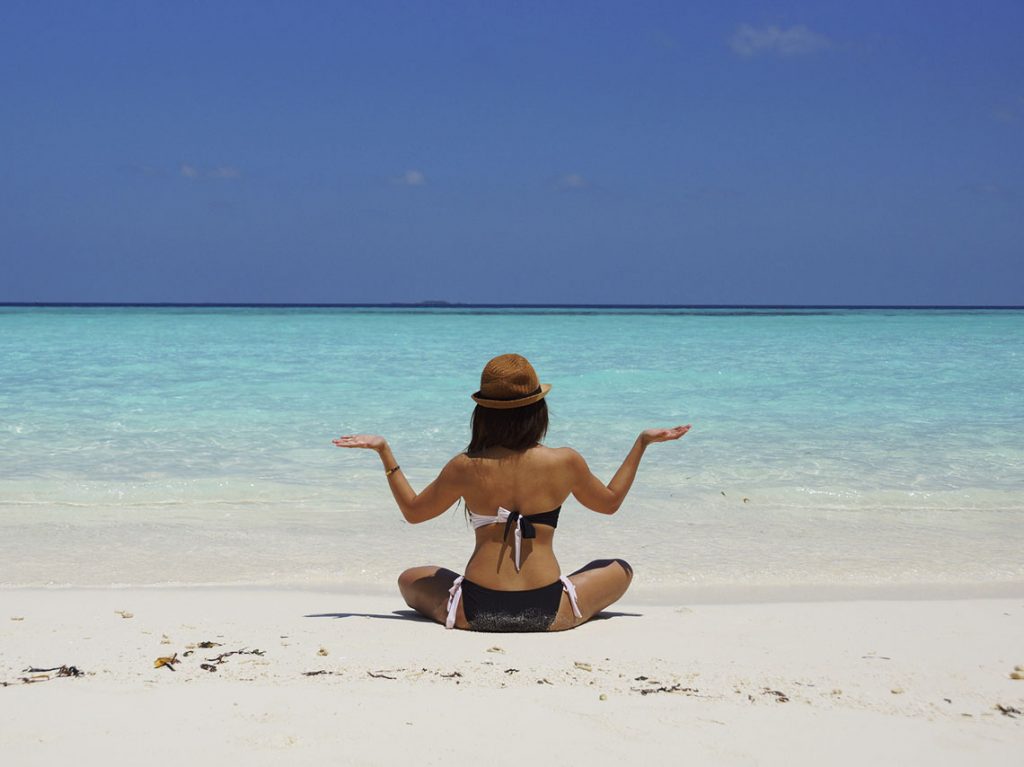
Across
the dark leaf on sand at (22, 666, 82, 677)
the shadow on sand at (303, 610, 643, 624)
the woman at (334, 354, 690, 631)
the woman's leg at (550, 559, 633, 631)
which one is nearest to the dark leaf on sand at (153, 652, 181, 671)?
the dark leaf on sand at (22, 666, 82, 677)

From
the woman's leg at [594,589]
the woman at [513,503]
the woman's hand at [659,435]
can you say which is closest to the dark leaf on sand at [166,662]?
the woman at [513,503]

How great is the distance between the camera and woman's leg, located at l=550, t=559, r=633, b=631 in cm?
405

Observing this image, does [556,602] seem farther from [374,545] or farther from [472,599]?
[374,545]

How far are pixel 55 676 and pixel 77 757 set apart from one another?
2.45 feet

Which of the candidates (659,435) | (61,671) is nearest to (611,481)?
(659,435)

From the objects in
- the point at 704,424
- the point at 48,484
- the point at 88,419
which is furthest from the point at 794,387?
the point at 48,484

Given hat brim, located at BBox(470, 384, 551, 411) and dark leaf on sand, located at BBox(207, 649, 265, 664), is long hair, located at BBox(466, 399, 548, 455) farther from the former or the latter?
dark leaf on sand, located at BBox(207, 649, 265, 664)

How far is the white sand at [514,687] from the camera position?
2.67m

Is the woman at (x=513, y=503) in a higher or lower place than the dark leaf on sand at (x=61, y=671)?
higher

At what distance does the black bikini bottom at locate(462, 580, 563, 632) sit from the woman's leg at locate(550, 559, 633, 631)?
0.17 ft

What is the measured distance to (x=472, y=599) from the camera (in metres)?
4.04

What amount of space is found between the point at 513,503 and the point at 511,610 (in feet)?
1.35

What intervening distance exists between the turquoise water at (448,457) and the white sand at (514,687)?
1020 millimetres

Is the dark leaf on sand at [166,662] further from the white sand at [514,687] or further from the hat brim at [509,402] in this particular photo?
the hat brim at [509,402]
